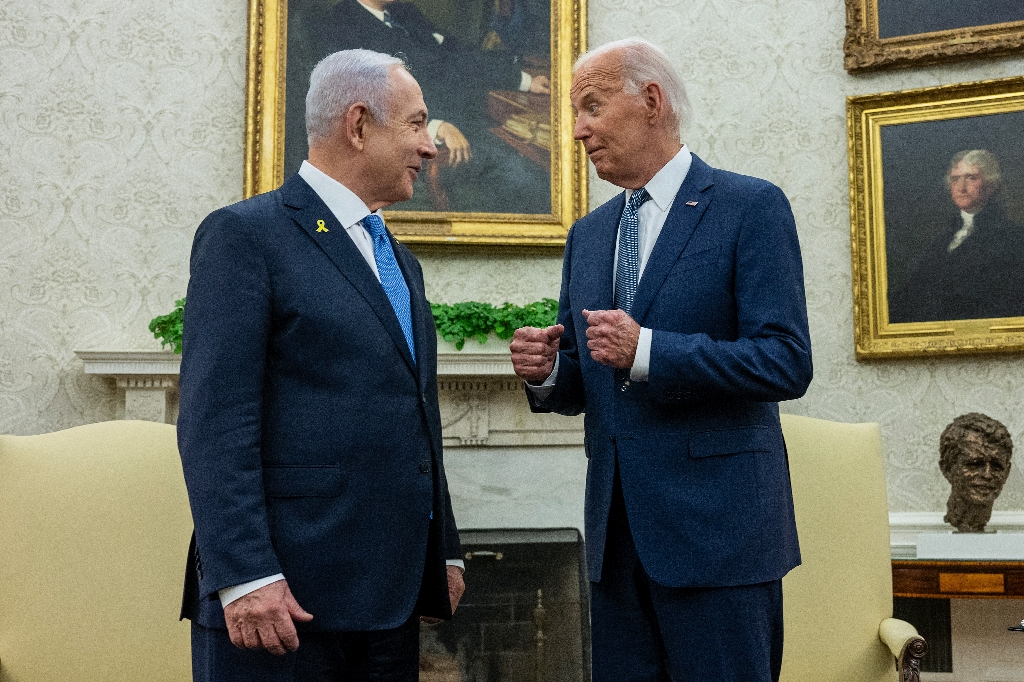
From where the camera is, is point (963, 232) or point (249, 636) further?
point (963, 232)

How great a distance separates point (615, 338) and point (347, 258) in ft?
1.76

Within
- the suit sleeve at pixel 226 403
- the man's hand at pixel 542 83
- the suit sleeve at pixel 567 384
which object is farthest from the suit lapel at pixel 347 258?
the man's hand at pixel 542 83

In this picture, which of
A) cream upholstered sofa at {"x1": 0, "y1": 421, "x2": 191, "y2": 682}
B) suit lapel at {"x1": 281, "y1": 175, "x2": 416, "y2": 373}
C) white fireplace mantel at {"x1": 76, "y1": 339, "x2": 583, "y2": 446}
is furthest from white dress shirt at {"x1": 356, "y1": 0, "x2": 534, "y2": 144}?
suit lapel at {"x1": 281, "y1": 175, "x2": 416, "y2": 373}

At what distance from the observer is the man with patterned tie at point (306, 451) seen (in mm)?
1575

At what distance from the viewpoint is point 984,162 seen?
4289 mm

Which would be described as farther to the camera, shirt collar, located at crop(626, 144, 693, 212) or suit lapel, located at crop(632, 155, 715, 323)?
shirt collar, located at crop(626, 144, 693, 212)

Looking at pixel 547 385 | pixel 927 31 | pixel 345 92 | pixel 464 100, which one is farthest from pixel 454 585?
pixel 927 31

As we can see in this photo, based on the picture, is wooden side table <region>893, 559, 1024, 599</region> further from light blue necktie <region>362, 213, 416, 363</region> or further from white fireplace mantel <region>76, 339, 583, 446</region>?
light blue necktie <region>362, 213, 416, 363</region>

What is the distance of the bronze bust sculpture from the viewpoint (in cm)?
373

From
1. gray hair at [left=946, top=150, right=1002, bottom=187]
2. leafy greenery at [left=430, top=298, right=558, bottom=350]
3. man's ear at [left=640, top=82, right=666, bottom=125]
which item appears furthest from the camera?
gray hair at [left=946, top=150, right=1002, bottom=187]

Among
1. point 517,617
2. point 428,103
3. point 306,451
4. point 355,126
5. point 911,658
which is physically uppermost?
point 428,103

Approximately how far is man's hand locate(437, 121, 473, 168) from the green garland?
771mm

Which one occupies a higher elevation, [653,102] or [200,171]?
[200,171]

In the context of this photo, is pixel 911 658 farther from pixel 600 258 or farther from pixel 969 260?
pixel 969 260
